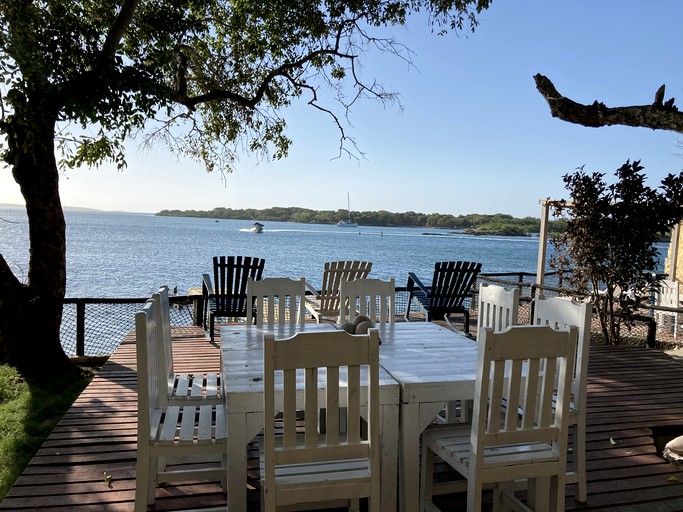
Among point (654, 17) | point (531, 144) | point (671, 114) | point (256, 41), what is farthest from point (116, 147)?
point (531, 144)

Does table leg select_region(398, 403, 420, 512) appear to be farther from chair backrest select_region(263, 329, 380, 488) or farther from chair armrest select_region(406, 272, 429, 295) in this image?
chair armrest select_region(406, 272, 429, 295)

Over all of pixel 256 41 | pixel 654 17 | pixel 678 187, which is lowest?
pixel 678 187

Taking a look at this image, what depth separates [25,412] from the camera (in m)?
4.00

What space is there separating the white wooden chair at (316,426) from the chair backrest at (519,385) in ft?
1.38

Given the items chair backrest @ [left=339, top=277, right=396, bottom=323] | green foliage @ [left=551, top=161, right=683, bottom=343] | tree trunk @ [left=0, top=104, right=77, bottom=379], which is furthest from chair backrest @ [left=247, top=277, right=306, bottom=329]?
green foliage @ [left=551, top=161, right=683, bottom=343]

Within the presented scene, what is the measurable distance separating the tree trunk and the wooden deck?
625 mm

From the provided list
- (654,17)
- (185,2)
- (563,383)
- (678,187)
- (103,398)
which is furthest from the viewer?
(654,17)

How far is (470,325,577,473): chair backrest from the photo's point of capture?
6.64ft

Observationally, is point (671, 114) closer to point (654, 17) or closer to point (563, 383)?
point (563, 383)

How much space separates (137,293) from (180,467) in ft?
67.9

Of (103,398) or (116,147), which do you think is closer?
(103,398)

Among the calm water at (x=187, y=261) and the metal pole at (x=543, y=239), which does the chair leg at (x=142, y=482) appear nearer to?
the metal pole at (x=543, y=239)

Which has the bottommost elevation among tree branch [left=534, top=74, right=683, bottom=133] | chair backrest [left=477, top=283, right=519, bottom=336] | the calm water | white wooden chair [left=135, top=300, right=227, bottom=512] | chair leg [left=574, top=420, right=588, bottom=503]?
the calm water

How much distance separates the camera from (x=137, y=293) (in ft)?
72.9
